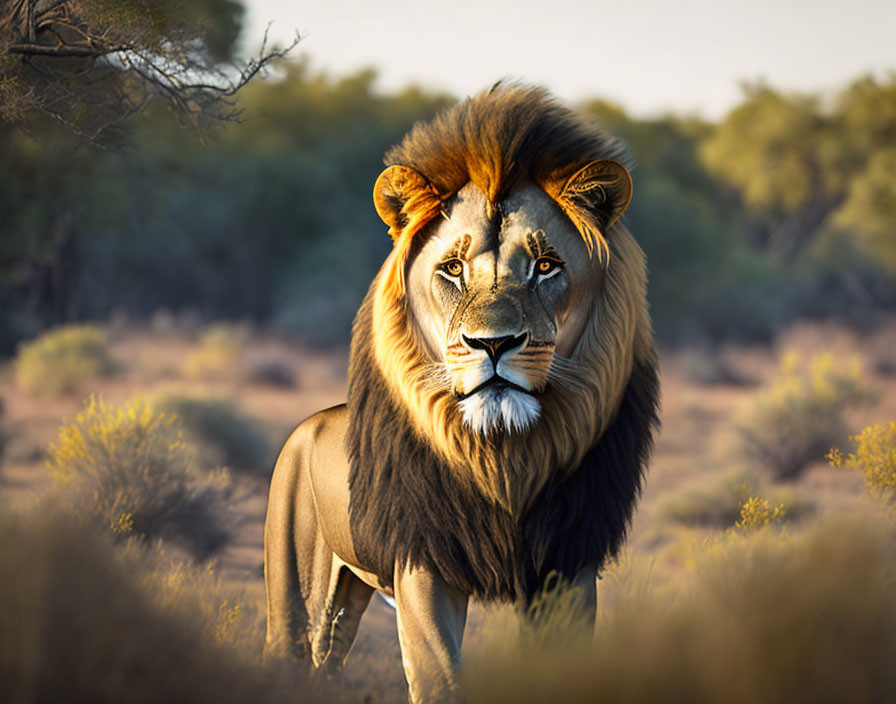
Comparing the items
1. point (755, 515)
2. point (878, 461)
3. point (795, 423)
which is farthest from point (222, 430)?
point (878, 461)

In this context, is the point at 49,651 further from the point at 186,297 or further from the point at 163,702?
the point at 186,297

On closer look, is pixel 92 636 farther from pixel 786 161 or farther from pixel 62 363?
pixel 786 161

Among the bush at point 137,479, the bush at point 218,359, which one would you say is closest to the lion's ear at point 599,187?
the bush at point 137,479

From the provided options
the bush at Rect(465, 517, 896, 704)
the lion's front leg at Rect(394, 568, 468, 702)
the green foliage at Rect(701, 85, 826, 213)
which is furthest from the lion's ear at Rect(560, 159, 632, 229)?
the green foliage at Rect(701, 85, 826, 213)

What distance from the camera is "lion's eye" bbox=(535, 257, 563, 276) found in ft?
11.5

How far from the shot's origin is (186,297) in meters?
31.4

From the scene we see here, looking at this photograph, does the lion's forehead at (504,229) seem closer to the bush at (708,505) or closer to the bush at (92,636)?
the bush at (92,636)

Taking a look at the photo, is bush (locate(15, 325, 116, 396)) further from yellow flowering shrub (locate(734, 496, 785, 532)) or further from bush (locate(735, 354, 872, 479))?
yellow flowering shrub (locate(734, 496, 785, 532))

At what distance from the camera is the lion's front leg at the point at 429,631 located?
3.43 metres

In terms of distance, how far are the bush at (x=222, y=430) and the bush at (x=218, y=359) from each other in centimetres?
790

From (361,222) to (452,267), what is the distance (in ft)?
95.6

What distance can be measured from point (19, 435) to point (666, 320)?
73.4 feet

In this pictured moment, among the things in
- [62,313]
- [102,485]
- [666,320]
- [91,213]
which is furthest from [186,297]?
[102,485]

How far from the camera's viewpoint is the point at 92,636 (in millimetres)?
2549
